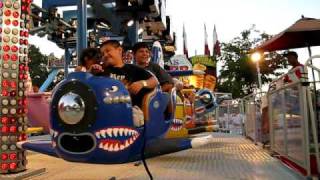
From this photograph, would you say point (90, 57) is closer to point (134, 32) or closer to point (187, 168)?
point (187, 168)

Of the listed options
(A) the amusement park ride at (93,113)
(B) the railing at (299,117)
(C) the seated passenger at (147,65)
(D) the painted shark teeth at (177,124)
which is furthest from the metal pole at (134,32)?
(C) the seated passenger at (147,65)

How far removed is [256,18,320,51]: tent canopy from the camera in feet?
19.5

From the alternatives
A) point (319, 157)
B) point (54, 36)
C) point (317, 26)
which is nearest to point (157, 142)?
point (319, 157)

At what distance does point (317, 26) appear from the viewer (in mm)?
5895

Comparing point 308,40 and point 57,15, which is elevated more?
point 57,15

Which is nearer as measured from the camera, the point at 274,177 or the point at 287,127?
the point at 274,177

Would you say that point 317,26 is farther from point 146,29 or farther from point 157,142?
point 146,29

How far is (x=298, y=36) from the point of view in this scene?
257 inches

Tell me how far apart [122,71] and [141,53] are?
817 millimetres

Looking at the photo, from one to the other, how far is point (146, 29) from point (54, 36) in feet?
14.5

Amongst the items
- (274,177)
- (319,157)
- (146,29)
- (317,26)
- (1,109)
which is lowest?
(274,177)

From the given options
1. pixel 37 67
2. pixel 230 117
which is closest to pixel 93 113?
pixel 230 117

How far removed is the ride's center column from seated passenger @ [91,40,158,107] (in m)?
2.19

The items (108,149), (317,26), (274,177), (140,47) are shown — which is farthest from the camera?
(317,26)
